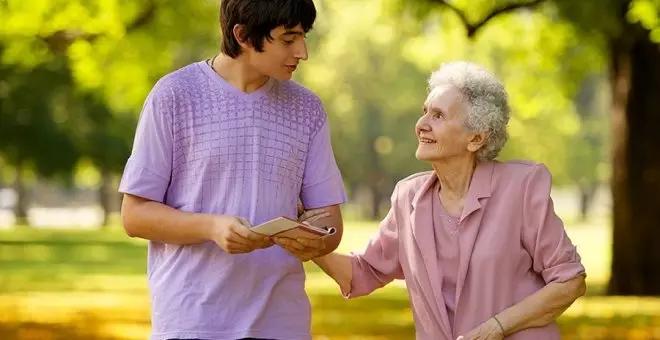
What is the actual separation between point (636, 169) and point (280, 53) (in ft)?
57.9

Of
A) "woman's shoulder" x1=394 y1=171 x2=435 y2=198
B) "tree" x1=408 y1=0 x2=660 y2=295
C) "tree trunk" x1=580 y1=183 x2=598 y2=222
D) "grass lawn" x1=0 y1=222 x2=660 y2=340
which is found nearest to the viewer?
"woman's shoulder" x1=394 y1=171 x2=435 y2=198

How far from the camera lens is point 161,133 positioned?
4.88 meters

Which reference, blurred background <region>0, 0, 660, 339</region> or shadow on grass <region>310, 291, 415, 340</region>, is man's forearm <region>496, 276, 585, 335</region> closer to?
blurred background <region>0, 0, 660, 339</region>

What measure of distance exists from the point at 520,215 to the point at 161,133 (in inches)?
52.2

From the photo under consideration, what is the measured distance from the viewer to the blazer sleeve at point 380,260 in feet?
18.8

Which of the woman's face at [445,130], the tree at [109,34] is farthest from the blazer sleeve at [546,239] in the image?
the tree at [109,34]

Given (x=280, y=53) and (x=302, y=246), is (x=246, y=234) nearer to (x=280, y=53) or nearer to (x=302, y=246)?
(x=302, y=246)

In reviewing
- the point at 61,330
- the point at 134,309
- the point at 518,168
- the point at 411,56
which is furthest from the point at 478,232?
the point at 411,56

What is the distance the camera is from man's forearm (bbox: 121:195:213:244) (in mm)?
4762

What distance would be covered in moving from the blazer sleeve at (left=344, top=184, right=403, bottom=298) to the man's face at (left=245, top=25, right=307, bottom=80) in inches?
36.4

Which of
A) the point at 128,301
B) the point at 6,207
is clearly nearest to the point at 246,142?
the point at 128,301

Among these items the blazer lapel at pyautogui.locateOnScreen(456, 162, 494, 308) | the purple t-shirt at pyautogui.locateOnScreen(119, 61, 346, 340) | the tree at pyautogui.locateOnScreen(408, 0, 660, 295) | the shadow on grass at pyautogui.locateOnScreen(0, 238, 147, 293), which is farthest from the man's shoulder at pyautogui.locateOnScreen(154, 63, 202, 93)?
the shadow on grass at pyautogui.locateOnScreen(0, 238, 147, 293)

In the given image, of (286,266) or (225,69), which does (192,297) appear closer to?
(286,266)

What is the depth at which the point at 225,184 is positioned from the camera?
4887 mm
